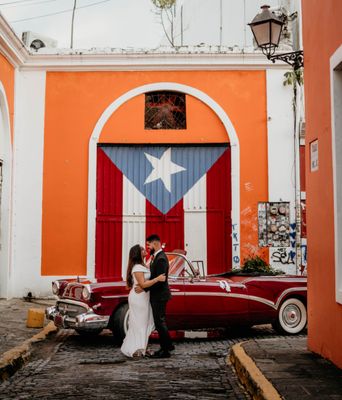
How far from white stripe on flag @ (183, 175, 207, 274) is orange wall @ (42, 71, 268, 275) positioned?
88 cm

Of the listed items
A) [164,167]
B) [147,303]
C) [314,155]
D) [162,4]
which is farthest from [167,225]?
[162,4]

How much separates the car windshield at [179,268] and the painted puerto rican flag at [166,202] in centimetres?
435

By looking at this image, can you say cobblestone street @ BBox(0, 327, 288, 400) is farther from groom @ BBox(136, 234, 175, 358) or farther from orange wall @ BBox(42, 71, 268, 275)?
orange wall @ BBox(42, 71, 268, 275)

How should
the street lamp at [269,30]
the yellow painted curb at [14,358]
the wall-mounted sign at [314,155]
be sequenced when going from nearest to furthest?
the yellow painted curb at [14,358]
the wall-mounted sign at [314,155]
the street lamp at [269,30]

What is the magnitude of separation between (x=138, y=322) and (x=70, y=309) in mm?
1342

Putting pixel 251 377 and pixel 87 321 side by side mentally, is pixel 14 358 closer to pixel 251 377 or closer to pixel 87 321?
pixel 87 321

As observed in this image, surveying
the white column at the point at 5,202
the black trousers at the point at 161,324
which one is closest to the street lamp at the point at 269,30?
the black trousers at the point at 161,324

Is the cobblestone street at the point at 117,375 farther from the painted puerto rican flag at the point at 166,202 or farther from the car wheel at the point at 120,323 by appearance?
the painted puerto rican flag at the point at 166,202

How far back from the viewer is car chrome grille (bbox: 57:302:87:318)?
27.8 ft

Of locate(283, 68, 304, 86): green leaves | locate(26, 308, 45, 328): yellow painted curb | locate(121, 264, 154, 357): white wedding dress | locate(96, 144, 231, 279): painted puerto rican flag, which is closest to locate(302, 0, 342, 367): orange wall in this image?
locate(121, 264, 154, 357): white wedding dress

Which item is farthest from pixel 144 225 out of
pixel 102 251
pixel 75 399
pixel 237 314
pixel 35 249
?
pixel 75 399

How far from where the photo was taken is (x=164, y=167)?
13891mm

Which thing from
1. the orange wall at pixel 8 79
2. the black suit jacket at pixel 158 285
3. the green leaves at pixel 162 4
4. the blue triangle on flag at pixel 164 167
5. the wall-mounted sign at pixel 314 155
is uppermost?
the green leaves at pixel 162 4

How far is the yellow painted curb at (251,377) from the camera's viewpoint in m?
4.96
